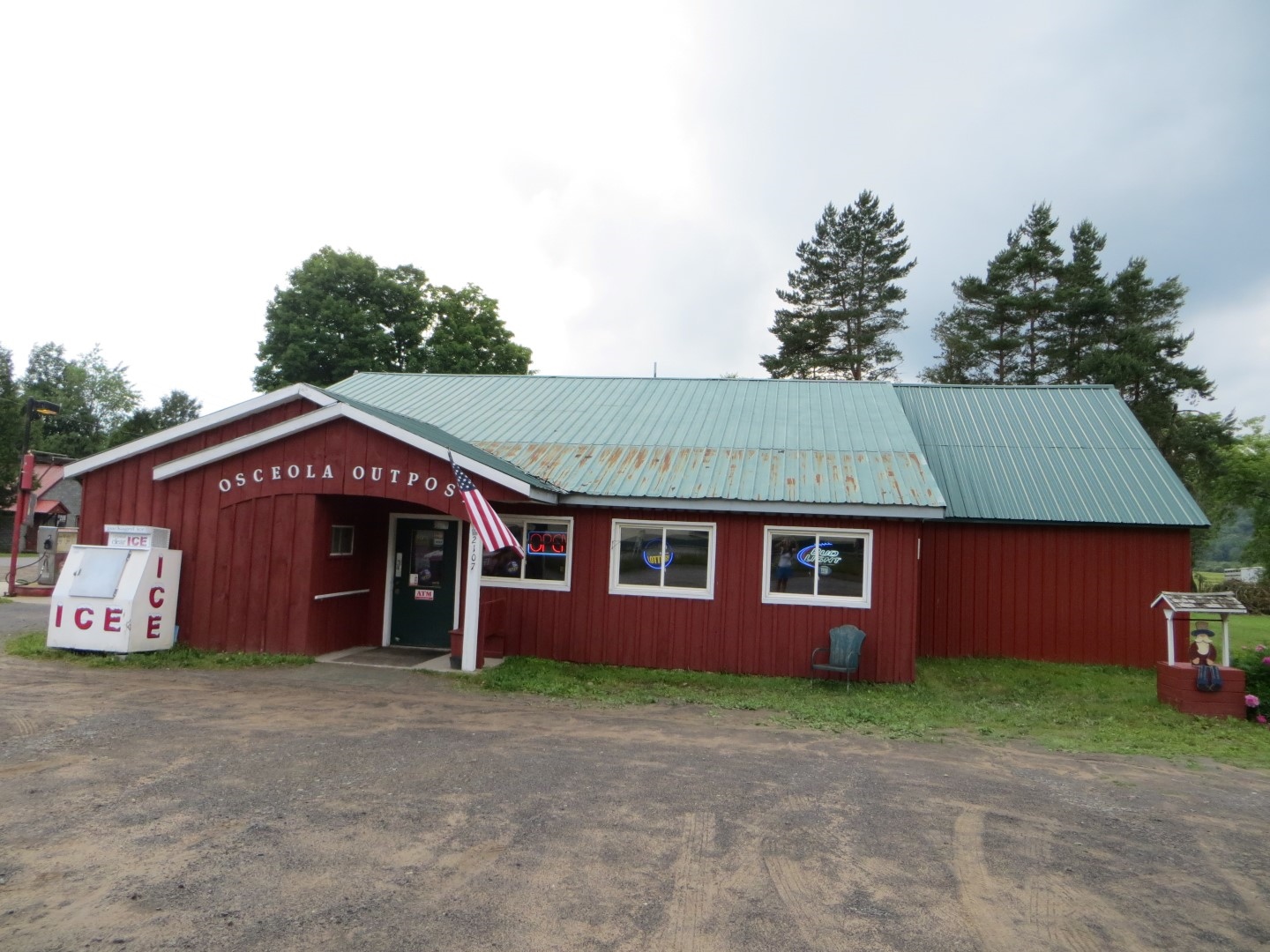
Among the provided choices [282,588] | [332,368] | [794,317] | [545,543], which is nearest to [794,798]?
[545,543]

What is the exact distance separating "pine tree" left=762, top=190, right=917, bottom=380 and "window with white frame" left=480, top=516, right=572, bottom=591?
90.7 ft

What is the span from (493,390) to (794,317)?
24.6 meters

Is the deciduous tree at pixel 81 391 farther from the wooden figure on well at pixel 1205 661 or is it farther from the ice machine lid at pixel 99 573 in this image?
the wooden figure on well at pixel 1205 661

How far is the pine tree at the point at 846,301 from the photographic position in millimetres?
38625

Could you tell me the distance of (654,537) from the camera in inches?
501

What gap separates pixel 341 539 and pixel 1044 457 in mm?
12713

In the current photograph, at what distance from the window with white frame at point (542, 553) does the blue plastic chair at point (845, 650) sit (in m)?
4.07

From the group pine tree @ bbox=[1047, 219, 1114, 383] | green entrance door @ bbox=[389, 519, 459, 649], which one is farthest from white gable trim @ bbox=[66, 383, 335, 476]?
pine tree @ bbox=[1047, 219, 1114, 383]

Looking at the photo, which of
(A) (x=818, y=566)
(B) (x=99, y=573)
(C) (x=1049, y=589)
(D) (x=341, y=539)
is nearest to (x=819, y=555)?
(A) (x=818, y=566)

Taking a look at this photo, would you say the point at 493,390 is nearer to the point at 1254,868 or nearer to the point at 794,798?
the point at 794,798

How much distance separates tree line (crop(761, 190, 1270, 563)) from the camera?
35.5m

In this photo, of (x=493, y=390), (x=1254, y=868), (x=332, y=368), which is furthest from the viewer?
(x=332, y=368)

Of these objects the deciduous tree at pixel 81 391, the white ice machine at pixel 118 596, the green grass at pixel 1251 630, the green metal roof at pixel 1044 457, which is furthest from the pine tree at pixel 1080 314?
the deciduous tree at pixel 81 391

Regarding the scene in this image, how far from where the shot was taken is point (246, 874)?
15.6 feet
